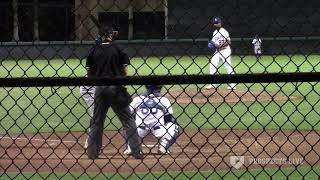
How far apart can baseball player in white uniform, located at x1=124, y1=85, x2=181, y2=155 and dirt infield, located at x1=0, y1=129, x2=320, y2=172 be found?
Answer: 0.21 metres

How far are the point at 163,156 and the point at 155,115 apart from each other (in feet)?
2.05

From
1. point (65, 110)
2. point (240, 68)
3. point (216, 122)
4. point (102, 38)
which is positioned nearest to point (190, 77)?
point (102, 38)

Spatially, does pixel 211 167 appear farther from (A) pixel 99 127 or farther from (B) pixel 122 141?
(B) pixel 122 141

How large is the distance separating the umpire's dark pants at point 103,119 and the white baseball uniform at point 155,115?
0.60 ft

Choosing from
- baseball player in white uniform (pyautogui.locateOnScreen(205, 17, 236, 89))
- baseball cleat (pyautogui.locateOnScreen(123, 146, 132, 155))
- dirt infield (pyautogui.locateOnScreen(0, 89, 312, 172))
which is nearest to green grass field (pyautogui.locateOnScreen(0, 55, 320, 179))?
dirt infield (pyautogui.locateOnScreen(0, 89, 312, 172))

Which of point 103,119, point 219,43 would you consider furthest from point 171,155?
point 219,43

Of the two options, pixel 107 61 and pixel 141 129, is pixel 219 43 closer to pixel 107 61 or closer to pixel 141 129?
pixel 141 129

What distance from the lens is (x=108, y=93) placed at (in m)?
8.10

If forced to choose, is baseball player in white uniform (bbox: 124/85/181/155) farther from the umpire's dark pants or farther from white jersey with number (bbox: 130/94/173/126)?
the umpire's dark pants

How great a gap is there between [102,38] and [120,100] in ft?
2.81

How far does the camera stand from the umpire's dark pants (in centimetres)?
820

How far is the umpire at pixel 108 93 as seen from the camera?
315 inches

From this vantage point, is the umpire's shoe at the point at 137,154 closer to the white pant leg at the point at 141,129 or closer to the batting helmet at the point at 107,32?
the white pant leg at the point at 141,129

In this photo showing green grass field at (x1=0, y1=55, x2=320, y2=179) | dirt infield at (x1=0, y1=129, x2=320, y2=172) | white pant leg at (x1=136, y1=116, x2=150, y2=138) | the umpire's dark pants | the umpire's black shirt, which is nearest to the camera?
green grass field at (x1=0, y1=55, x2=320, y2=179)
